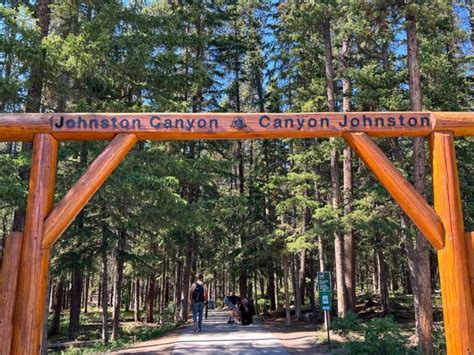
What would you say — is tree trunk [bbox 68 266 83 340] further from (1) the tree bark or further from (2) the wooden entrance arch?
(2) the wooden entrance arch

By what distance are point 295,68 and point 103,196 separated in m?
12.3

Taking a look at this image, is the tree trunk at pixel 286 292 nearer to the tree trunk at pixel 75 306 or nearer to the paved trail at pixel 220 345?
the paved trail at pixel 220 345

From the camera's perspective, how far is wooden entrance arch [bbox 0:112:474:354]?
4.84 meters

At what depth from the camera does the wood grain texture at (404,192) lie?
17.0 feet

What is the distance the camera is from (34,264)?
4.85m

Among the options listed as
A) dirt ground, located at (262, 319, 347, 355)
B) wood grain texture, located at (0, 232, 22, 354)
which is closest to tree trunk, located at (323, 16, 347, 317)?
dirt ground, located at (262, 319, 347, 355)

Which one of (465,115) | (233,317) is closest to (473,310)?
(465,115)

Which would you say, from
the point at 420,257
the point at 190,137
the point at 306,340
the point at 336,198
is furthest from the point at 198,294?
the point at 190,137

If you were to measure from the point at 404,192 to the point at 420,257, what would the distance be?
245 inches

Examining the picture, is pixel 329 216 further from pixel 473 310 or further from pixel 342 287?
pixel 473 310

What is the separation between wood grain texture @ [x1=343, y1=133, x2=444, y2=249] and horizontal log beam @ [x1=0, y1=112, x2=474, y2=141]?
8.8 inches

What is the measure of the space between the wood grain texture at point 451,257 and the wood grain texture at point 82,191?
3897 mm

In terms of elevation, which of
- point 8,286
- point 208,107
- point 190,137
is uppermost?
point 208,107

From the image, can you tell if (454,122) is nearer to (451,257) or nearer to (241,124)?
(451,257)
